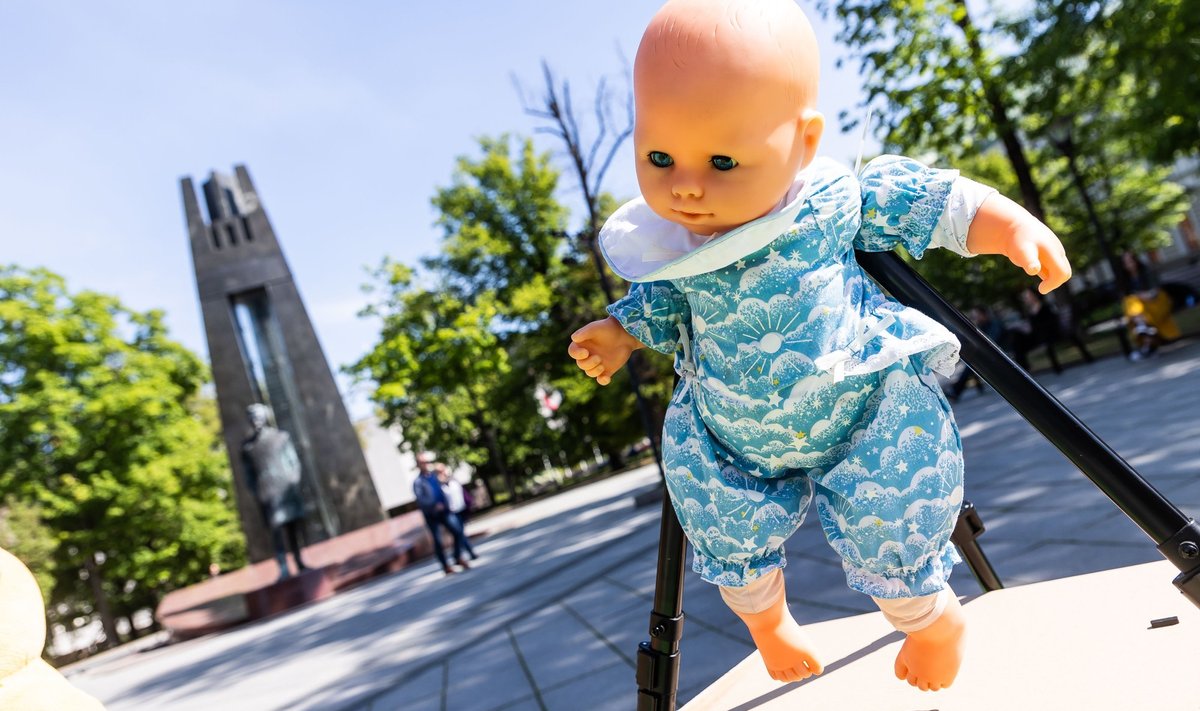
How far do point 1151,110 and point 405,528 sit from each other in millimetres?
15241

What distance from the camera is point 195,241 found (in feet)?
57.3

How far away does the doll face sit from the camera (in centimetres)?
128

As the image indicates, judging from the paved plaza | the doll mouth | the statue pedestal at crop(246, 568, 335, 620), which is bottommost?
the paved plaza

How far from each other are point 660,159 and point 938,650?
99cm

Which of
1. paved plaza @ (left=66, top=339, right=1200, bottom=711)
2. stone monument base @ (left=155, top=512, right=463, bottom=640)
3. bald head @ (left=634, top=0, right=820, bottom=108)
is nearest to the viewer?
bald head @ (left=634, top=0, right=820, bottom=108)

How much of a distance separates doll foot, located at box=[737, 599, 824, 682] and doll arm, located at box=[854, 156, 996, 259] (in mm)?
746

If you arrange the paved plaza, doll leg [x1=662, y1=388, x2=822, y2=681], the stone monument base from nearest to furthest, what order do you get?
doll leg [x1=662, y1=388, x2=822, y2=681], the paved plaza, the stone monument base

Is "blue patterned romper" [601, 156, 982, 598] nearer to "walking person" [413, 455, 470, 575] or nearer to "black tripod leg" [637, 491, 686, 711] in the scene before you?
"black tripod leg" [637, 491, 686, 711]

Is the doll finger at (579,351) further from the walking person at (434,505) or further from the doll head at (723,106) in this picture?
the walking person at (434,505)

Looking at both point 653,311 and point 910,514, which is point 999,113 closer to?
point 653,311

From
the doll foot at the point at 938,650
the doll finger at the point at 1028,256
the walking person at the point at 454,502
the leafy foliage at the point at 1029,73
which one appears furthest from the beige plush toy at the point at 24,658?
the leafy foliage at the point at 1029,73

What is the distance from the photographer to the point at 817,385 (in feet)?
4.63

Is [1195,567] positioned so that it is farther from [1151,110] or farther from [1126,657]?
[1151,110]

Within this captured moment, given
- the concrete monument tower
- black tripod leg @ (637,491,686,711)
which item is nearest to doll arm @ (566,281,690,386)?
black tripod leg @ (637,491,686,711)
